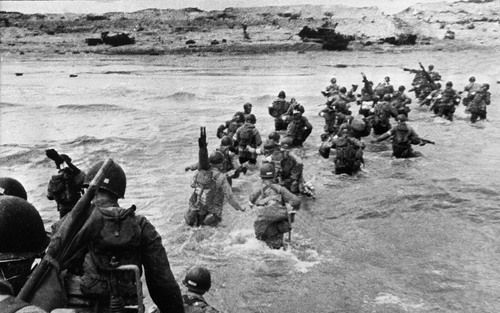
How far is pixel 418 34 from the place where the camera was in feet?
193

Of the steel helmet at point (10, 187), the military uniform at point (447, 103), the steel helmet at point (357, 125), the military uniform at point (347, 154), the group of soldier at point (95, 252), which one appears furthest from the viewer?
the military uniform at point (447, 103)

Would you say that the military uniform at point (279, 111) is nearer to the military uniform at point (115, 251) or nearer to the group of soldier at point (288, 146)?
the group of soldier at point (288, 146)

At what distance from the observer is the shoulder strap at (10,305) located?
2814 millimetres

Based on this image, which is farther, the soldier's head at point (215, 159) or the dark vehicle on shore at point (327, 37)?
the dark vehicle on shore at point (327, 37)

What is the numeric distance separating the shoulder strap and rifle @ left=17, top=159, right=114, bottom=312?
87cm

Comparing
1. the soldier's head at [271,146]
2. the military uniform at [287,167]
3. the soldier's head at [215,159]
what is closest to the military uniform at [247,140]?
the soldier's head at [271,146]

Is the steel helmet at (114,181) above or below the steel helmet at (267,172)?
above

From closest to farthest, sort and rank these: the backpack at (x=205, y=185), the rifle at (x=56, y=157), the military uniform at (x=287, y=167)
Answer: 1. the rifle at (x=56, y=157)
2. the backpack at (x=205, y=185)
3. the military uniform at (x=287, y=167)

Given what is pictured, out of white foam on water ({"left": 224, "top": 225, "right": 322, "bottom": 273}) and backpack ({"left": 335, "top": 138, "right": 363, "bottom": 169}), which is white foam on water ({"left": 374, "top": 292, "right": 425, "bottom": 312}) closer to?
white foam on water ({"left": 224, "top": 225, "right": 322, "bottom": 273})

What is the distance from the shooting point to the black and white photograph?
4387 millimetres

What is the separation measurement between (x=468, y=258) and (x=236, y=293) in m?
4.14

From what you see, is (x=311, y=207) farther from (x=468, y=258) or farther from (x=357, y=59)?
(x=357, y=59)

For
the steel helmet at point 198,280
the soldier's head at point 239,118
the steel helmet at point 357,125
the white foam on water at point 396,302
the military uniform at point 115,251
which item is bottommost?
the white foam on water at point 396,302

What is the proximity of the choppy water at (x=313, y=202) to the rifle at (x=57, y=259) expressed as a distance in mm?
4454
